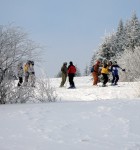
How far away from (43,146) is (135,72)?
1068 inches

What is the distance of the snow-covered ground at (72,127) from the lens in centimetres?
614

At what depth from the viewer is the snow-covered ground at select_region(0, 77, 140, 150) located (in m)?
6.14

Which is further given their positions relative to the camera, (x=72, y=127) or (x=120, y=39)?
(x=120, y=39)

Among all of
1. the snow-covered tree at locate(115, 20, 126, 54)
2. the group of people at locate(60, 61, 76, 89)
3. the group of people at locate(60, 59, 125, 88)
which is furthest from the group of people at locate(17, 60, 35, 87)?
the snow-covered tree at locate(115, 20, 126, 54)

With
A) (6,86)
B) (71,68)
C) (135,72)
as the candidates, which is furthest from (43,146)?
(135,72)

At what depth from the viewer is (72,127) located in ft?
23.6

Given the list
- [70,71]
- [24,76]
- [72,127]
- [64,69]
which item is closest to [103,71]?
[70,71]

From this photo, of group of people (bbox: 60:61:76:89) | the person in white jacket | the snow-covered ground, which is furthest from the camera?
group of people (bbox: 60:61:76:89)

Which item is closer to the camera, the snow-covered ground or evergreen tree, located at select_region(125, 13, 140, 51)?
the snow-covered ground

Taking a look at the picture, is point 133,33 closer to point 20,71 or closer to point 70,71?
point 70,71

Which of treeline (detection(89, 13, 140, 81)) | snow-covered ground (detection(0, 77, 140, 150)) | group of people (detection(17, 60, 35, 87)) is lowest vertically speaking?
snow-covered ground (detection(0, 77, 140, 150))

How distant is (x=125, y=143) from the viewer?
623 centimetres

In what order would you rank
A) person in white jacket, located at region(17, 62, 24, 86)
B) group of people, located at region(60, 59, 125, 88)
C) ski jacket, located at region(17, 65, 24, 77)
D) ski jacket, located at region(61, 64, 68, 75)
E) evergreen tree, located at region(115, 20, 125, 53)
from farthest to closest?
1. evergreen tree, located at region(115, 20, 125, 53)
2. ski jacket, located at region(61, 64, 68, 75)
3. group of people, located at region(60, 59, 125, 88)
4. ski jacket, located at region(17, 65, 24, 77)
5. person in white jacket, located at region(17, 62, 24, 86)

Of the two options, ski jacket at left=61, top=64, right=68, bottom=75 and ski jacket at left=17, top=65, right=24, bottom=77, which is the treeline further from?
ski jacket at left=17, top=65, right=24, bottom=77
